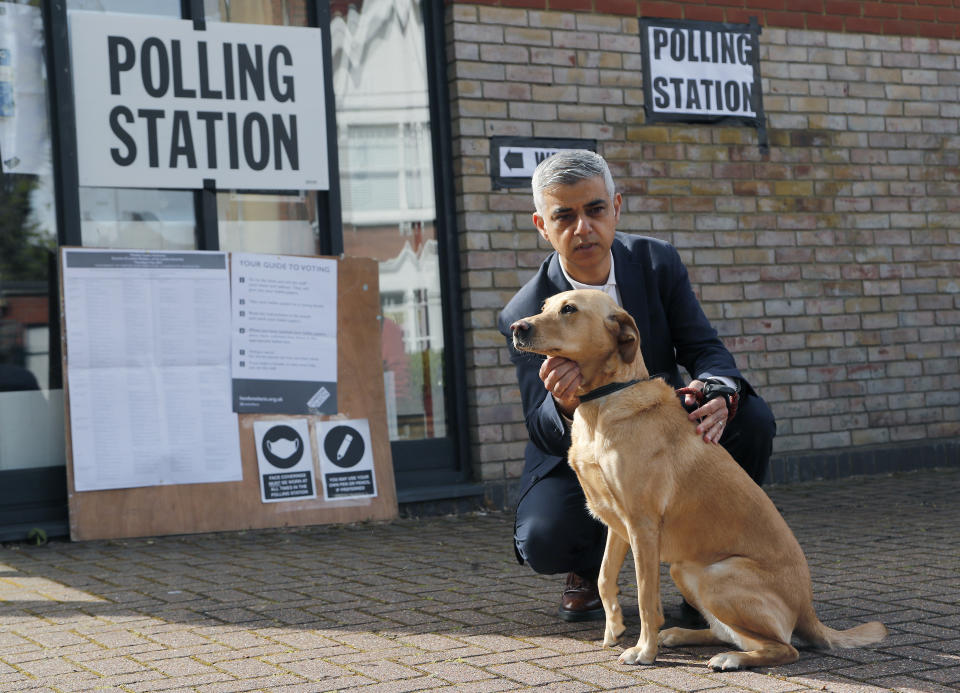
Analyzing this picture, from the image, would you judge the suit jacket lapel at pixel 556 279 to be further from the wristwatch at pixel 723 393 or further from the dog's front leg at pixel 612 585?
the dog's front leg at pixel 612 585

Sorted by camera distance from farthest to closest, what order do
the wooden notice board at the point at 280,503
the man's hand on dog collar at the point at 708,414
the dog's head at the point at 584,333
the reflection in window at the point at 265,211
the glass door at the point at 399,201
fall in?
the glass door at the point at 399,201, the reflection in window at the point at 265,211, the wooden notice board at the point at 280,503, the man's hand on dog collar at the point at 708,414, the dog's head at the point at 584,333

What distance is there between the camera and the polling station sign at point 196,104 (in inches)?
281

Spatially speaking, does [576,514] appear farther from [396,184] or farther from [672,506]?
[396,184]

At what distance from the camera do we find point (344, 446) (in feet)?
24.7

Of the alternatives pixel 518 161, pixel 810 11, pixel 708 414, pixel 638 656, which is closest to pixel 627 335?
pixel 708 414

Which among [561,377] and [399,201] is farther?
[399,201]

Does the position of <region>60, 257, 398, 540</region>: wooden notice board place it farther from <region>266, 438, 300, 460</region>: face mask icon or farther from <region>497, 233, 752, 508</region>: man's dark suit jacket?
<region>497, 233, 752, 508</region>: man's dark suit jacket

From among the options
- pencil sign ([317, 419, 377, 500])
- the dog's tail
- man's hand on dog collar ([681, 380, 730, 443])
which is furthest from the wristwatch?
pencil sign ([317, 419, 377, 500])

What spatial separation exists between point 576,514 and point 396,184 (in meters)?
4.18

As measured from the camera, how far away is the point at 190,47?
741 cm

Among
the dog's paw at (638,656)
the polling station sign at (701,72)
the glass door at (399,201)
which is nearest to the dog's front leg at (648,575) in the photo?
the dog's paw at (638,656)

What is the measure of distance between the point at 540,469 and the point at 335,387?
127 inches

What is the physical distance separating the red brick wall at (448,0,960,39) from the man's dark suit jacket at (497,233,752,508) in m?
4.15

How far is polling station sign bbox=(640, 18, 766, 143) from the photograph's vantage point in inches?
343
